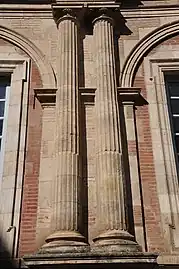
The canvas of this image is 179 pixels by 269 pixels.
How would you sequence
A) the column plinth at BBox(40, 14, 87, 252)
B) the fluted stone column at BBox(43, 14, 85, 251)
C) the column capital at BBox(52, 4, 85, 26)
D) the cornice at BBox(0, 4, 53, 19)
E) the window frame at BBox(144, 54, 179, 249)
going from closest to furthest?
the column plinth at BBox(40, 14, 87, 252) → the fluted stone column at BBox(43, 14, 85, 251) → the window frame at BBox(144, 54, 179, 249) → the column capital at BBox(52, 4, 85, 26) → the cornice at BBox(0, 4, 53, 19)

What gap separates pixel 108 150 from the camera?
25.0 ft

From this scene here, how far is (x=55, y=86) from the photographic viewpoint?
28.8 feet

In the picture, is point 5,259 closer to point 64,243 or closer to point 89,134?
point 64,243

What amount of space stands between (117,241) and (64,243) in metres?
0.87

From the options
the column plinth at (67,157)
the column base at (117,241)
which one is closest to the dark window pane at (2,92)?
the column plinth at (67,157)

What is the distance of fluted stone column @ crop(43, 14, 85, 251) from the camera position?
6.82 m

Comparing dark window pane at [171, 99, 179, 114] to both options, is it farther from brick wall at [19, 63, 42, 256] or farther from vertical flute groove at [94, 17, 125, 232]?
brick wall at [19, 63, 42, 256]

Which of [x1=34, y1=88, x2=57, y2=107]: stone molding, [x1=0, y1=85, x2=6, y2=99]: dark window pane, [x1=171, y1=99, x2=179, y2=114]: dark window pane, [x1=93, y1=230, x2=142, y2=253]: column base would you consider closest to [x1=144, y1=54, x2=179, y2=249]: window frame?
[x1=171, y1=99, x2=179, y2=114]: dark window pane

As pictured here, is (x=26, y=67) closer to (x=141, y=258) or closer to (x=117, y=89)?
(x=117, y=89)

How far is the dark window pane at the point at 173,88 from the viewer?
30.2 ft

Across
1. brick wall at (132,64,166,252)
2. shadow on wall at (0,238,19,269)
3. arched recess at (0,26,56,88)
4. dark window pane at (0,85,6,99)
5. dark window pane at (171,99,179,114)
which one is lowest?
shadow on wall at (0,238,19,269)

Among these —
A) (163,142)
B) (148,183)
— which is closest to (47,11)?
(163,142)

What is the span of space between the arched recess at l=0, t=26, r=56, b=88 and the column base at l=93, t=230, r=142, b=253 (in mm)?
3563

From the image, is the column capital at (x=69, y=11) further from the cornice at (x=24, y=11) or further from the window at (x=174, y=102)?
the window at (x=174, y=102)
